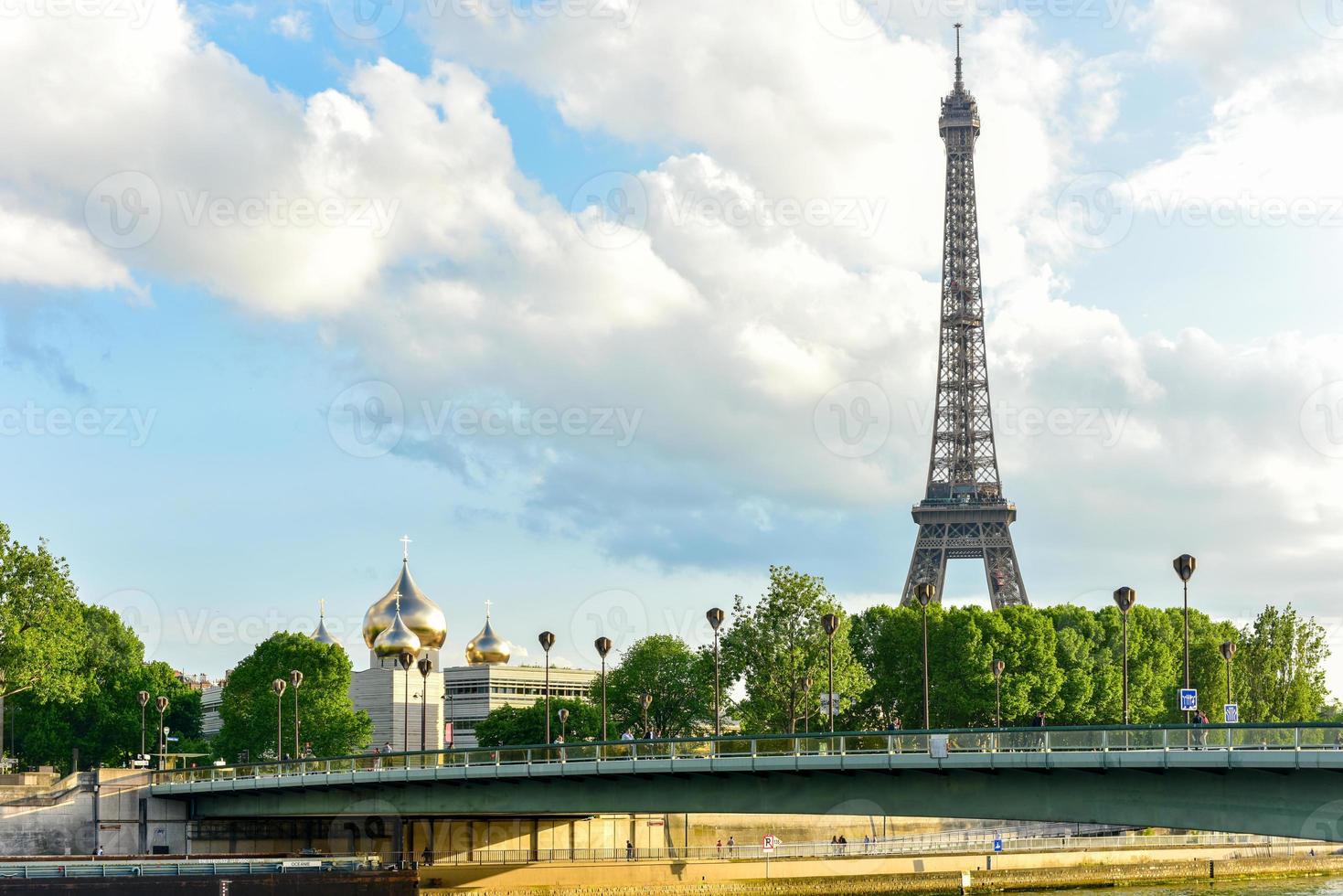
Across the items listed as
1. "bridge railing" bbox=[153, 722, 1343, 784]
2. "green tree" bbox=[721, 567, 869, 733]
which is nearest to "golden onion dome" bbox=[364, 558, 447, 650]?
"green tree" bbox=[721, 567, 869, 733]

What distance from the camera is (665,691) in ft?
432

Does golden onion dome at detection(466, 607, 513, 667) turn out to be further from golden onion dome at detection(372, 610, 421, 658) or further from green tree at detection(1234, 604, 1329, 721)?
green tree at detection(1234, 604, 1329, 721)

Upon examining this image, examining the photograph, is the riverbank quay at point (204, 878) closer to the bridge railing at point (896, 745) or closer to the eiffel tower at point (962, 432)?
the bridge railing at point (896, 745)

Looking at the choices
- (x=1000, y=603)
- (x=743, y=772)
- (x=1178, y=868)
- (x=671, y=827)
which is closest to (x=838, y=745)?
(x=743, y=772)

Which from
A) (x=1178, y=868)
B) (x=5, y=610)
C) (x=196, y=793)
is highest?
(x=5, y=610)

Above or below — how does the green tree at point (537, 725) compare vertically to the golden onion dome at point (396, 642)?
below

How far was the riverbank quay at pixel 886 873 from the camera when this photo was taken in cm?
8194

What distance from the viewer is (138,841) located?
87625mm

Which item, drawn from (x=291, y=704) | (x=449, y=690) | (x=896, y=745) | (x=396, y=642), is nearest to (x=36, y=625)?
(x=291, y=704)

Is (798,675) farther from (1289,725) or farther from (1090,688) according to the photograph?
(1289,725)

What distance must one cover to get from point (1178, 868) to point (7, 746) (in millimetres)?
93164

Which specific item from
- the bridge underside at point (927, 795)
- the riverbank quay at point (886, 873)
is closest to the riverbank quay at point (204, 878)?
the bridge underside at point (927, 795)

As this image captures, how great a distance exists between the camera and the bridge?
153 feet

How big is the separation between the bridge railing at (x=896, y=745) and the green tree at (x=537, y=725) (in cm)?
4873
